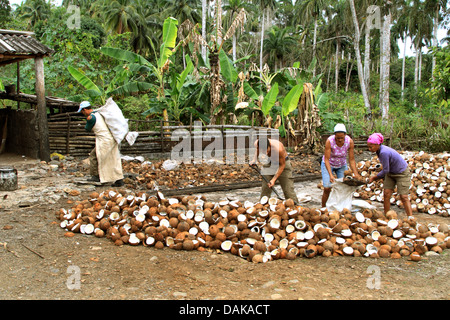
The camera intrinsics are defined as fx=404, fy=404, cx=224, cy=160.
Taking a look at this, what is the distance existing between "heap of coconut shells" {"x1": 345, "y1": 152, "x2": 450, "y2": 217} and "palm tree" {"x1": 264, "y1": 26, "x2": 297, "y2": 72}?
29625mm

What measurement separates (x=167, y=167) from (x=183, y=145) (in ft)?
6.15

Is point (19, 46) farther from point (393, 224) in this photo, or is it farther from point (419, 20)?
point (419, 20)

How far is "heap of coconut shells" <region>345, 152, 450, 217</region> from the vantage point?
645 centimetres

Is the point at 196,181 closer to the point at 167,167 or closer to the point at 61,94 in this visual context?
the point at 167,167

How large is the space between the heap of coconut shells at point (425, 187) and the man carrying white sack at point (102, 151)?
12.4 feet

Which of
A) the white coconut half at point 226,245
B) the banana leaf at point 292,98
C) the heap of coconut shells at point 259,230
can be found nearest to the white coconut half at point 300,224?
the heap of coconut shells at point 259,230

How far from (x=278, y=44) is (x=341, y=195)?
32.4 m

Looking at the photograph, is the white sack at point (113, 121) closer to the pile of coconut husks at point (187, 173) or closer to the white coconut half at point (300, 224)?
the pile of coconut husks at point (187, 173)

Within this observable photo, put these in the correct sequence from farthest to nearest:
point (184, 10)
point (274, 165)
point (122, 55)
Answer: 1. point (184, 10)
2. point (122, 55)
3. point (274, 165)

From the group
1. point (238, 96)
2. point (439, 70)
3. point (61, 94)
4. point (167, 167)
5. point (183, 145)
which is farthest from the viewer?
point (61, 94)

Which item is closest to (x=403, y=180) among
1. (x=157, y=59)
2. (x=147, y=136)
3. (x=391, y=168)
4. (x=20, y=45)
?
(x=391, y=168)

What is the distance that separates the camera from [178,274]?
3723 millimetres
